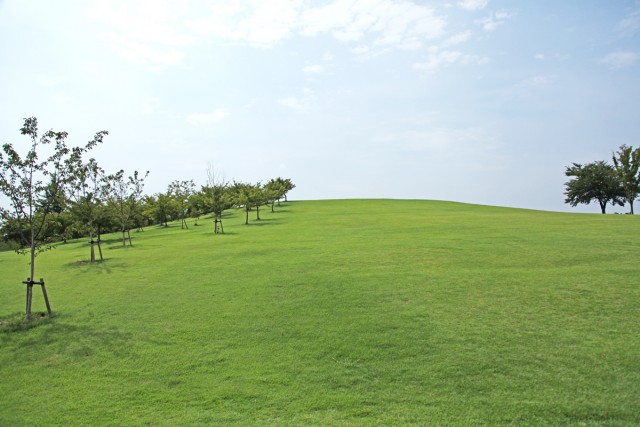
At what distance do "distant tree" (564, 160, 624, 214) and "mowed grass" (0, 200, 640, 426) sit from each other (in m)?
55.8

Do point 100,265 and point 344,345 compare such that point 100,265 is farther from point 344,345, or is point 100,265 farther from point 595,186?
point 595,186

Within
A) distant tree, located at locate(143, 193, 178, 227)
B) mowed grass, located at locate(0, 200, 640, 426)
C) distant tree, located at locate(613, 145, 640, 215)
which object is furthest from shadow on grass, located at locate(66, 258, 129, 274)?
distant tree, located at locate(613, 145, 640, 215)

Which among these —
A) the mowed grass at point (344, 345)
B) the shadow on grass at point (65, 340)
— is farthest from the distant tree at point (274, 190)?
the shadow on grass at point (65, 340)

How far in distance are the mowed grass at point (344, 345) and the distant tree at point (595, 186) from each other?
55.8 metres

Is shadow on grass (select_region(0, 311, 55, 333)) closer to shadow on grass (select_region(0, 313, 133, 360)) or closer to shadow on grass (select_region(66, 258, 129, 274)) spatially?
shadow on grass (select_region(0, 313, 133, 360))

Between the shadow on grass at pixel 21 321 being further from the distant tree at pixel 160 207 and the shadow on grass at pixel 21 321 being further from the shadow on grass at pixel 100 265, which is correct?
the distant tree at pixel 160 207

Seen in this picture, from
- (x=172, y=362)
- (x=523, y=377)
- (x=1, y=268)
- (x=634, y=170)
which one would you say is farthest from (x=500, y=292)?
(x=634, y=170)

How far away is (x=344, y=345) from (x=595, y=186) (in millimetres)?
73012

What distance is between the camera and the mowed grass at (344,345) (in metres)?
7.71

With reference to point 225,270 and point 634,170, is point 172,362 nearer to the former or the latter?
point 225,270

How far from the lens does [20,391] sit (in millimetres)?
9148

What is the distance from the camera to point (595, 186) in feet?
218

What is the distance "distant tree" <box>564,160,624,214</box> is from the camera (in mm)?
64375

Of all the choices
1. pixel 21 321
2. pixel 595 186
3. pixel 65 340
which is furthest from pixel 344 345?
pixel 595 186
